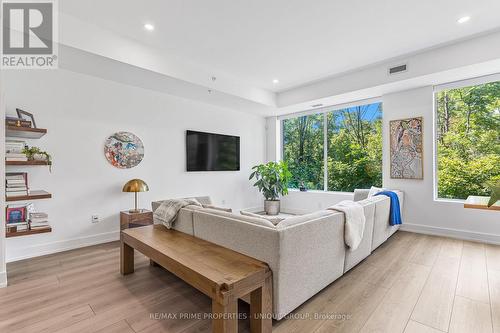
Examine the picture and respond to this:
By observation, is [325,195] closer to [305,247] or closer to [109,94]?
[305,247]

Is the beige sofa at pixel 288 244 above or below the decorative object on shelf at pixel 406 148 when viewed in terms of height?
below

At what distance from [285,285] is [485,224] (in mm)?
3892

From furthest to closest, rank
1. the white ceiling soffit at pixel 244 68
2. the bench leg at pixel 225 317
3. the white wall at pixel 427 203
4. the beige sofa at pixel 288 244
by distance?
1. the white wall at pixel 427 203
2. the white ceiling soffit at pixel 244 68
3. the beige sofa at pixel 288 244
4. the bench leg at pixel 225 317

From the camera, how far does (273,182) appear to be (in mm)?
5949

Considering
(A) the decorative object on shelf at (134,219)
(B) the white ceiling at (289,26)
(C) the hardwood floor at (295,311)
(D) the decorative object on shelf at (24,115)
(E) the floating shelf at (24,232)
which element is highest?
(B) the white ceiling at (289,26)

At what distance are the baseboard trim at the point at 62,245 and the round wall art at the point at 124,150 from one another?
3.79 ft

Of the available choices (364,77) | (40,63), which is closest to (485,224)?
(364,77)

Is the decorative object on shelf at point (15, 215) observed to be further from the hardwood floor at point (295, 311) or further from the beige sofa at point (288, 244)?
the beige sofa at point (288, 244)

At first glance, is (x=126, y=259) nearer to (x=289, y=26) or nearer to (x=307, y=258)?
(x=307, y=258)

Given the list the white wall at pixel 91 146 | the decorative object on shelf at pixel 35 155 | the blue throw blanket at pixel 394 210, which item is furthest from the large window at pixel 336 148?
the decorative object on shelf at pixel 35 155

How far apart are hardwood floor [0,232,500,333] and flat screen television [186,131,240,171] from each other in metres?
2.41

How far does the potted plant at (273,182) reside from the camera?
19.5ft

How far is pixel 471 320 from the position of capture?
1.88m

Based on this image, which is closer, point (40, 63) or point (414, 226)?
point (40, 63)
